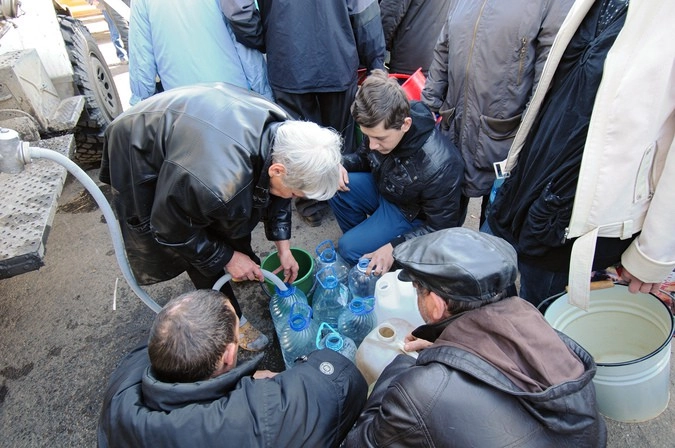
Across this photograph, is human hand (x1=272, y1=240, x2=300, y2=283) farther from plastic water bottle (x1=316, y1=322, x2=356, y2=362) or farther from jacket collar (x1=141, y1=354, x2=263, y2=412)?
jacket collar (x1=141, y1=354, x2=263, y2=412)

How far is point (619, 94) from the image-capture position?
1.30m

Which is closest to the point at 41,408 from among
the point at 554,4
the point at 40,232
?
the point at 40,232

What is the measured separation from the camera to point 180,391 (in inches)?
49.9

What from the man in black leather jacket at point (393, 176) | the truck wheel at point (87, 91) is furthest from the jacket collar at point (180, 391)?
the truck wheel at point (87, 91)

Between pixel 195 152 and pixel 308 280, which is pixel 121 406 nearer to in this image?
pixel 195 152

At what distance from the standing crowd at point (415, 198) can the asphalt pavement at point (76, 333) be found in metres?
0.68

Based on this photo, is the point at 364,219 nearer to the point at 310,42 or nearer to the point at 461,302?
the point at 310,42

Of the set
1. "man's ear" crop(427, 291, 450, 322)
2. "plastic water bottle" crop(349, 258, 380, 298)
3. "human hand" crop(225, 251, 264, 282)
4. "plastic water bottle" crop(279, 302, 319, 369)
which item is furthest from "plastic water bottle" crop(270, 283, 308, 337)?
"man's ear" crop(427, 291, 450, 322)

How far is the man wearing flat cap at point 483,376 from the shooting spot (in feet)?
3.55

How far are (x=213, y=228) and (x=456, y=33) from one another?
5.84 ft

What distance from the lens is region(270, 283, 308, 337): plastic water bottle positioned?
2.60 m

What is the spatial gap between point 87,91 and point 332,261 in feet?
10.4

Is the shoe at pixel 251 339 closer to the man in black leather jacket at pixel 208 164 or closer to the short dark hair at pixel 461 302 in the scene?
the man in black leather jacket at pixel 208 164

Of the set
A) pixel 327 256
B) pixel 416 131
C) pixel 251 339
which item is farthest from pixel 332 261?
pixel 416 131
